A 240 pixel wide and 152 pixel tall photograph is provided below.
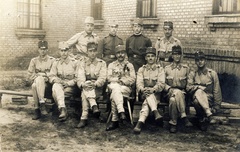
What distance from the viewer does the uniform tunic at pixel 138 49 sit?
22.1 feet

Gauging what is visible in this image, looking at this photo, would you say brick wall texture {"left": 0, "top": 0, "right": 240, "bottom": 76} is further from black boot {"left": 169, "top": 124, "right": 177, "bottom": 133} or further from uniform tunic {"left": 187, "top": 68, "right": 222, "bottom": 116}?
black boot {"left": 169, "top": 124, "right": 177, "bottom": 133}

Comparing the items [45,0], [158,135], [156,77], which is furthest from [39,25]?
[158,135]

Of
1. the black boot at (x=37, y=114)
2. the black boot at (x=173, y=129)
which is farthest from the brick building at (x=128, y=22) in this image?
the black boot at (x=37, y=114)

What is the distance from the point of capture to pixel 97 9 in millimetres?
11672

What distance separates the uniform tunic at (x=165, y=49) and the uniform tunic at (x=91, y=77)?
141 cm

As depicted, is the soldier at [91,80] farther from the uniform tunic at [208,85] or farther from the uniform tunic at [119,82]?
the uniform tunic at [208,85]

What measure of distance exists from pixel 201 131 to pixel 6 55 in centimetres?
851

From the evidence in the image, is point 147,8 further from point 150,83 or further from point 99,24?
point 150,83

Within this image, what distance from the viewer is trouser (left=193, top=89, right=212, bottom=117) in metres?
5.15

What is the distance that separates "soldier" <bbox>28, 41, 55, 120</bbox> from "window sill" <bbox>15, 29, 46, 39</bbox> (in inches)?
224

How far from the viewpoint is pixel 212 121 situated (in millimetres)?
5344

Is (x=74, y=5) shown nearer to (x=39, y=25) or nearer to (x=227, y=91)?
(x=39, y=25)

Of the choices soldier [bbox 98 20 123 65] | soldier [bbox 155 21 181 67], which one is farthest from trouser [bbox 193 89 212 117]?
soldier [bbox 98 20 123 65]

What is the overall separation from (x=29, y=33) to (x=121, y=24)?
155 inches
